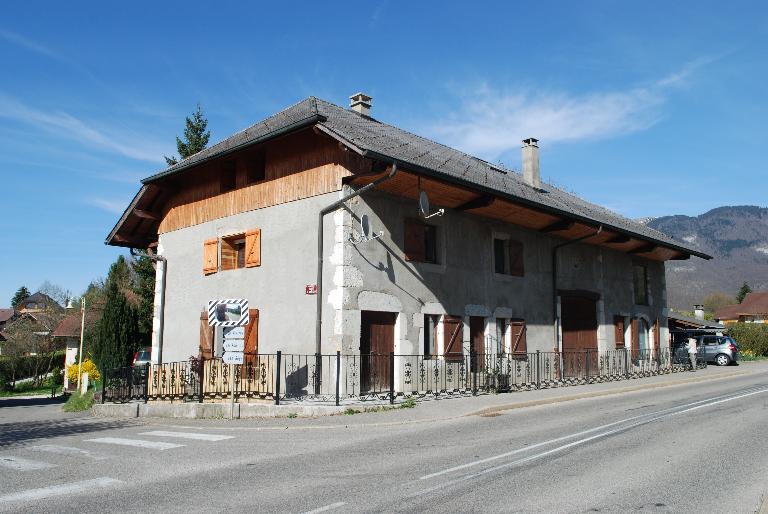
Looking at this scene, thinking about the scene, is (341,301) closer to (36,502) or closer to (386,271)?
(386,271)

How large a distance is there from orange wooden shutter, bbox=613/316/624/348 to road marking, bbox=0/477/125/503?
21.3 metres

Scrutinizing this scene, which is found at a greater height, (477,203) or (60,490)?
(477,203)

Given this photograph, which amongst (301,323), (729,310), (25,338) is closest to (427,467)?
(301,323)

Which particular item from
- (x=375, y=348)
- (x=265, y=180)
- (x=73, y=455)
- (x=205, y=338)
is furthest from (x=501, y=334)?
(x=73, y=455)

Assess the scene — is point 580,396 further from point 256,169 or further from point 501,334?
point 256,169

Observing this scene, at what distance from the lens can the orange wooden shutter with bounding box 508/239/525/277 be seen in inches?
778

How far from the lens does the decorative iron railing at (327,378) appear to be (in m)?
14.1

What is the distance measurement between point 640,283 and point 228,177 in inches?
716

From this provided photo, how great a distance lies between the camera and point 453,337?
17047 mm

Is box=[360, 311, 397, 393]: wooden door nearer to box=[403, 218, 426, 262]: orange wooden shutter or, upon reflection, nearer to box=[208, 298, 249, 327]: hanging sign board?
box=[403, 218, 426, 262]: orange wooden shutter

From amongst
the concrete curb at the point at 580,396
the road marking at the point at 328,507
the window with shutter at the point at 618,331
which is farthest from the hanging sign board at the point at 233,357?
the window with shutter at the point at 618,331

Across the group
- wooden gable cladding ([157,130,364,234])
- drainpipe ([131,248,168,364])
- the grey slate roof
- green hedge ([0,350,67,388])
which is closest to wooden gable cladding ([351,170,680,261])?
the grey slate roof

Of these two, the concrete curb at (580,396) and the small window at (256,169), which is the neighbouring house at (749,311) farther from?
the small window at (256,169)

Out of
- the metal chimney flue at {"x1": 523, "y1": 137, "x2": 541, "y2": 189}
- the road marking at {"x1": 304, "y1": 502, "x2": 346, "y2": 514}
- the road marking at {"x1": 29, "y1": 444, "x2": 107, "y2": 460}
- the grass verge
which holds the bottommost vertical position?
the grass verge
